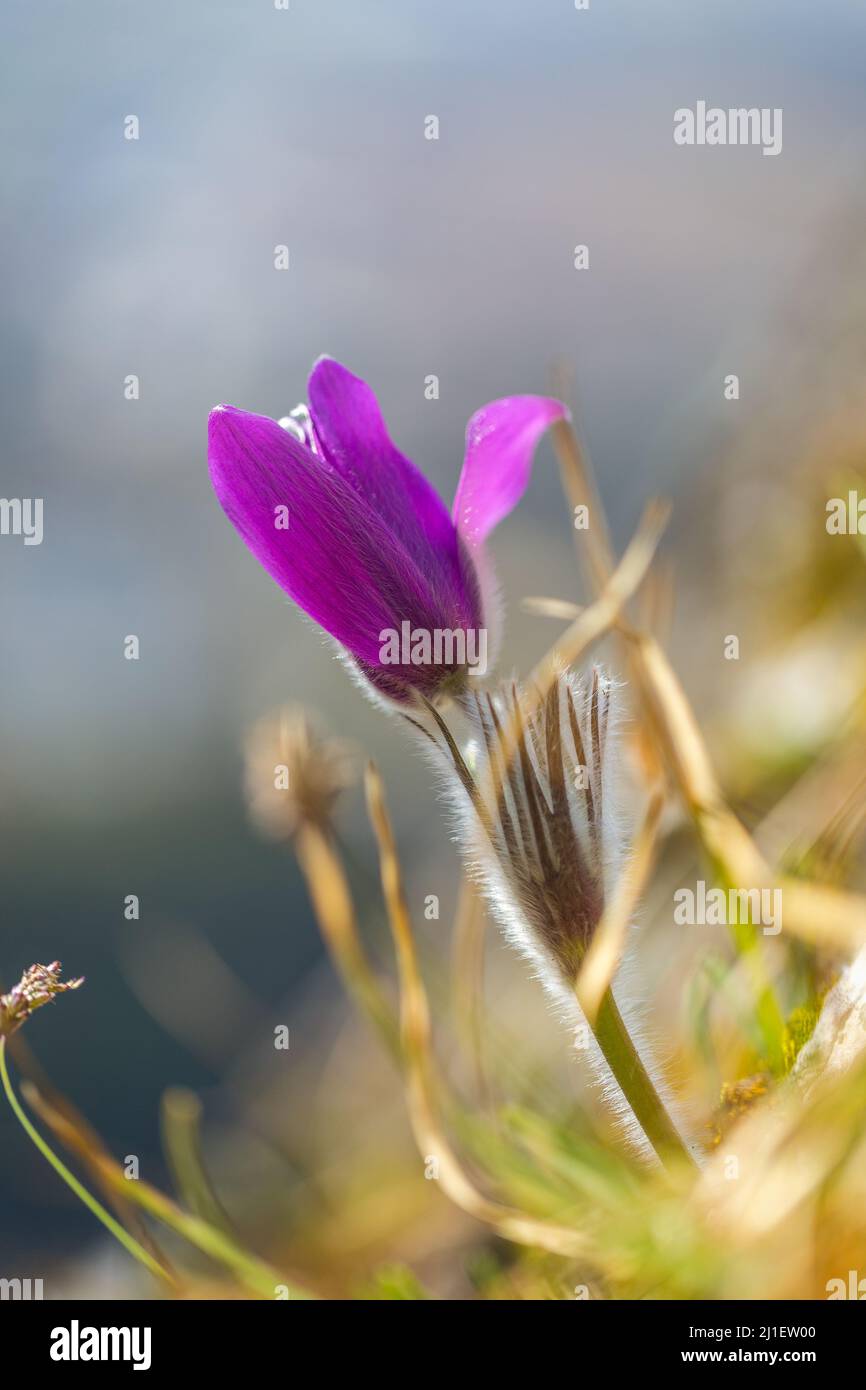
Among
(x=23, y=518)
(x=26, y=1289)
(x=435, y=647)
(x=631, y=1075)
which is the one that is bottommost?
(x=26, y=1289)

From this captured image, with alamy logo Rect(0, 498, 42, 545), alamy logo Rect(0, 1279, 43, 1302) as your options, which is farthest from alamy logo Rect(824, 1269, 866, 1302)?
alamy logo Rect(0, 498, 42, 545)

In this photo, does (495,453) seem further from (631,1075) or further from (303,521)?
(631,1075)

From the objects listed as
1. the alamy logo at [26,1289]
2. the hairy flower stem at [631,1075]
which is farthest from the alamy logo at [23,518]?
the hairy flower stem at [631,1075]

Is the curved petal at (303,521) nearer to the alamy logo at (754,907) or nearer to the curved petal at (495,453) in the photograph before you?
the curved petal at (495,453)

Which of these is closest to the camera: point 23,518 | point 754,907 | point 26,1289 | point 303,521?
point 303,521

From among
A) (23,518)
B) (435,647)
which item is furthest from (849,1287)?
(23,518)

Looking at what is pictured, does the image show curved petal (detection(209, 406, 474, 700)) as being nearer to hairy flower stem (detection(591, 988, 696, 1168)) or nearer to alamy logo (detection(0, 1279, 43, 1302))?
hairy flower stem (detection(591, 988, 696, 1168))

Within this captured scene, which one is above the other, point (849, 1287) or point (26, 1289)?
point (849, 1287)
